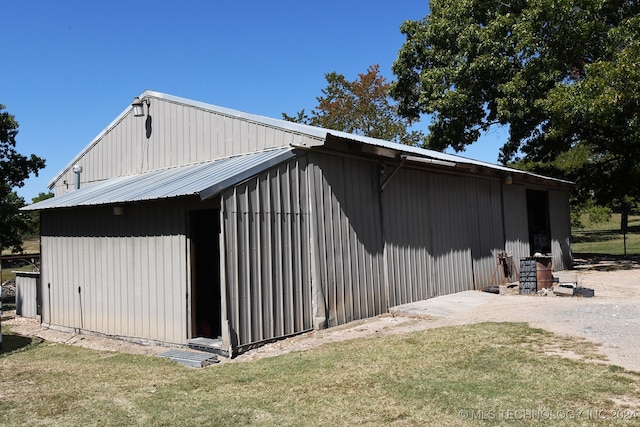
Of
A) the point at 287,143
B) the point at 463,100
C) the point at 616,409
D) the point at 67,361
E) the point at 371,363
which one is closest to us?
the point at 616,409

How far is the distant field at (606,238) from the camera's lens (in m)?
27.0

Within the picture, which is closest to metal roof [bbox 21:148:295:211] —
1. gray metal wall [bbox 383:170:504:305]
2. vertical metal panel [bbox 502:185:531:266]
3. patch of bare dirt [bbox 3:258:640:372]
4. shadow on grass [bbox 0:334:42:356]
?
patch of bare dirt [bbox 3:258:640:372]

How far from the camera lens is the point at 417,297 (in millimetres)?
10508

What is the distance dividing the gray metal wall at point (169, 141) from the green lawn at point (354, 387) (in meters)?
3.86

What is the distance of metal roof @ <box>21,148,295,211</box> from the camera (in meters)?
7.25

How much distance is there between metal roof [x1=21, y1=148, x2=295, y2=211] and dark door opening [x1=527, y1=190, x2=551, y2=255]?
1186 cm

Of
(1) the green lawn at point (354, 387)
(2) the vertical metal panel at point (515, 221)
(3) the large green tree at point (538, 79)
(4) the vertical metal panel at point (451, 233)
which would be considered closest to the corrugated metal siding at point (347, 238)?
(1) the green lawn at point (354, 387)

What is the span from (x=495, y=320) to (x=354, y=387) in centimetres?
413

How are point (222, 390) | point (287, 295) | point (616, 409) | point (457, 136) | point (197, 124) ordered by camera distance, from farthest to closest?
point (457, 136)
point (197, 124)
point (287, 295)
point (222, 390)
point (616, 409)

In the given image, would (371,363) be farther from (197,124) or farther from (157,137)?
(157,137)

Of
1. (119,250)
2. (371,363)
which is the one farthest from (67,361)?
(371,363)

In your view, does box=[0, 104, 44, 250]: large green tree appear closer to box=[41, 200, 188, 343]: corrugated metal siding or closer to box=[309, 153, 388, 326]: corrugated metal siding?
box=[41, 200, 188, 343]: corrugated metal siding

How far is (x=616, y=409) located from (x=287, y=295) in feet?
15.7

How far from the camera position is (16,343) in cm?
914
